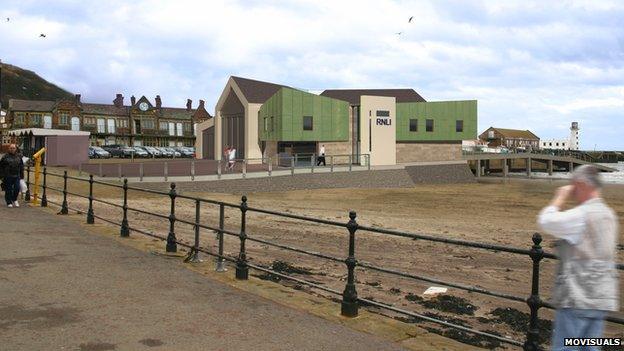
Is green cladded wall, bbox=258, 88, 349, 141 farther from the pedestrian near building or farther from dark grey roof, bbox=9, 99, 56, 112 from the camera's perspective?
dark grey roof, bbox=9, 99, 56, 112

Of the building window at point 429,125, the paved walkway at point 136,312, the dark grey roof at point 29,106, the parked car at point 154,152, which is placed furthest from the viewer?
the dark grey roof at point 29,106

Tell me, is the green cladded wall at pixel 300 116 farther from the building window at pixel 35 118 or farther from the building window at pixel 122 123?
the building window at pixel 35 118

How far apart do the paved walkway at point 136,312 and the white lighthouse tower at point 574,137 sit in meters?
200

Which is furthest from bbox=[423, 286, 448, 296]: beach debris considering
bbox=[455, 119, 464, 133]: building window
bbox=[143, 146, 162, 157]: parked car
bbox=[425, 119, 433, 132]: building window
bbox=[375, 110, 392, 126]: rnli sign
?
bbox=[143, 146, 162, 157]: parked car

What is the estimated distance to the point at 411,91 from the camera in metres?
67.4

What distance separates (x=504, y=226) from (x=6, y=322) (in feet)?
66.9

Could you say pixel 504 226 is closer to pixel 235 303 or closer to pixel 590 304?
pixel 235 303

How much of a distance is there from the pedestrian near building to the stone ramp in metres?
46.7

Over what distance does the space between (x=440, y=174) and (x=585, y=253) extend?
53.1m

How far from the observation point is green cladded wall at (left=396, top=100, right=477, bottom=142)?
58188 mm

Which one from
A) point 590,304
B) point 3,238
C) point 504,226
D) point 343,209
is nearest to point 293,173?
point 343,209

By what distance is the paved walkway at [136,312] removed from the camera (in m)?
4.72

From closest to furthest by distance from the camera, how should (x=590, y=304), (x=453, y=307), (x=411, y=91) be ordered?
(x=590, y=304) < (x=453, y=307) < (x=411, y=91)

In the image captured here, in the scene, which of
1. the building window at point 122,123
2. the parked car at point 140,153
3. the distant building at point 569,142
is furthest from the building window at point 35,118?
the distant building at point 569,142
